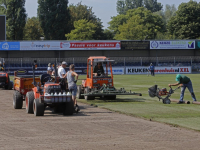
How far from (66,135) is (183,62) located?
54.2 metres

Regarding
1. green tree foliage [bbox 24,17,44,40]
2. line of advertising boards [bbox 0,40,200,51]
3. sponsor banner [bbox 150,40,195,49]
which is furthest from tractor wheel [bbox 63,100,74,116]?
green tree foliage [bbox 24,17,44,40]

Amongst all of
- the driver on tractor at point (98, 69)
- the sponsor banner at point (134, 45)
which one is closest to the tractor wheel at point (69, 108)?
the driver on tractor at point (98, 69)

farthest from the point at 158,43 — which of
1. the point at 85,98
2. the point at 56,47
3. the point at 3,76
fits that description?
the point at 85,98

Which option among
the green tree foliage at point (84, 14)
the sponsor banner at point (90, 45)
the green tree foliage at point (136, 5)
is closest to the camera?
the sponsor banner at point (90, 45)

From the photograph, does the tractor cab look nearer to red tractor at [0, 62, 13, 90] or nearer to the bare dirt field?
the bare dirt field

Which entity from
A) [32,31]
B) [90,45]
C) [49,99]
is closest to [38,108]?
[49,99]

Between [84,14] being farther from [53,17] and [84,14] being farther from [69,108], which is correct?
[69,108]

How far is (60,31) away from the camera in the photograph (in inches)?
3578

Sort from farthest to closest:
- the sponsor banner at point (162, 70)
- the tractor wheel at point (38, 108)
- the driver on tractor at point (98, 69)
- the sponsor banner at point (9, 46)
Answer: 1. the sponsor banner at point (9, 46)
2. the sponsor banner at point (162, 70)
3. the driver on tractor at point (98, 69)
4. the tractor wheel at point (38, 108)

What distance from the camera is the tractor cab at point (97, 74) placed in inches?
802

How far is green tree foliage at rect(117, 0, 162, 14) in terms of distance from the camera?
18925cm

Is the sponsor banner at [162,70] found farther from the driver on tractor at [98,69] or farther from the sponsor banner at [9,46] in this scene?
the driver on tractor at [98,69]

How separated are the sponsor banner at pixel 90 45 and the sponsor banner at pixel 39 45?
1.14 metres

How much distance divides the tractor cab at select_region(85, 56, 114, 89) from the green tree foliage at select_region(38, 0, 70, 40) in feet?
231
